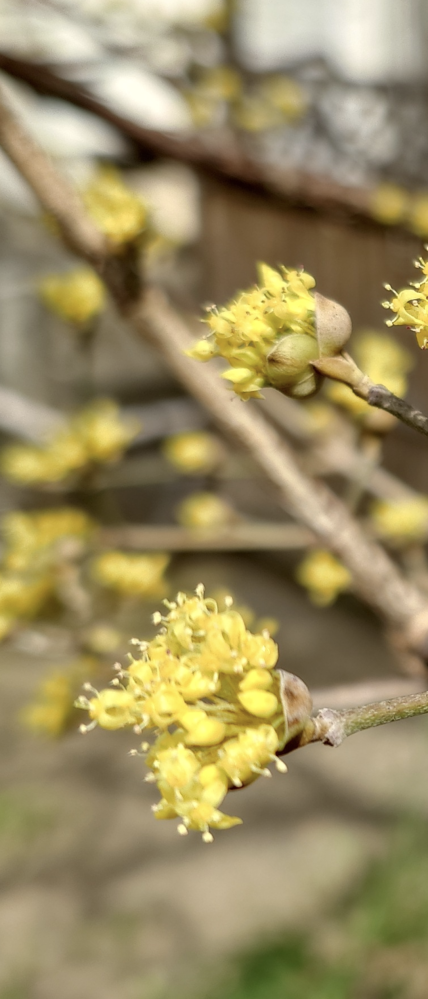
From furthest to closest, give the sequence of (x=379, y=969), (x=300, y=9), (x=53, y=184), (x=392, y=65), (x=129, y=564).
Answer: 1. (x=300, y=9)
2. (x=392, y=65)
3. (x=379, y=969)
4. (x=129, y=564)
5. (x=53, y=184)

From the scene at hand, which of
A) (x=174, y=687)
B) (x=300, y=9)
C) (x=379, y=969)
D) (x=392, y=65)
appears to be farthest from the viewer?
(x=300, y=9)

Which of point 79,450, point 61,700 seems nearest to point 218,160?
point 79,450

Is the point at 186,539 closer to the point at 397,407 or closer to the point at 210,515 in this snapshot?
the point at 210,515

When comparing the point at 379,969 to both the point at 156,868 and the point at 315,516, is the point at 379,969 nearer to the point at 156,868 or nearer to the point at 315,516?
the point at 156,868

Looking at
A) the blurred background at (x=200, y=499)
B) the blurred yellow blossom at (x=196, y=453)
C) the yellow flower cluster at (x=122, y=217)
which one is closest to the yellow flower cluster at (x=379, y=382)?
the blurred background at (x=200, y=499)

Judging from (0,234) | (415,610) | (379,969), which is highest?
(0,234)

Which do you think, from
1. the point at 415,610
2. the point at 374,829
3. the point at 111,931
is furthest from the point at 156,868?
the point at 415,610

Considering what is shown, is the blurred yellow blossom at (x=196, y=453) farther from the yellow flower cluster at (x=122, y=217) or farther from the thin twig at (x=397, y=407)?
the thin twig at (x=397, y=407)
